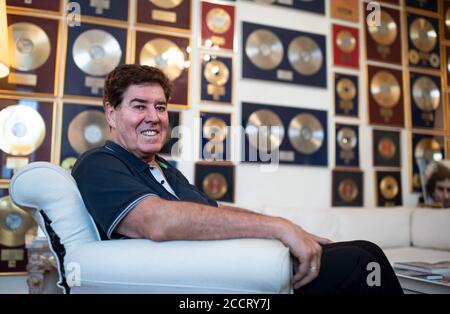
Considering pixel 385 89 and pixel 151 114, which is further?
pixel 385 89

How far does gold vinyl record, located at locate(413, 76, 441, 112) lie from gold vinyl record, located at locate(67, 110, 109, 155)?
1949 mm

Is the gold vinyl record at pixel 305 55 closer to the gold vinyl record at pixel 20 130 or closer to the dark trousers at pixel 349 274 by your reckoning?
the gold vinyl record at pixel 20 130

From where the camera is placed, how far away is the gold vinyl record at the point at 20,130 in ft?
5.39

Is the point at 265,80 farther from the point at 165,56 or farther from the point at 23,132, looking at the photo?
the point at 23,132

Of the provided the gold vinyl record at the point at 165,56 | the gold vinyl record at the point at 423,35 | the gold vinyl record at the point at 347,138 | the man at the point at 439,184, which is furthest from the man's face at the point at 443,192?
the gold vinyl record at the point at 165,56

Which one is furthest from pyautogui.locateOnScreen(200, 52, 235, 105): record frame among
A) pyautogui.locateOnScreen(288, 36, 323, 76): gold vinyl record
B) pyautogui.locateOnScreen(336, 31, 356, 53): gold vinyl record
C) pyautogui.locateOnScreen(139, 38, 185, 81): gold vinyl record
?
pyautogui.locateOnScreen(336, 31, 356, 53): gold vinyl record

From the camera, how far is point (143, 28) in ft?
6.22

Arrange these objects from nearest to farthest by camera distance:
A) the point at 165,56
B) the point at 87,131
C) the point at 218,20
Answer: the point at 87,131 → the point at 165,56 → the point at 218,20

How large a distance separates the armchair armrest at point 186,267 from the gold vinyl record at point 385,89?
1869 mm

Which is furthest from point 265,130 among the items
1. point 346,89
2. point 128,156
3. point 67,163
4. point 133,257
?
point 133,257

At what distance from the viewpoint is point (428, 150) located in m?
2.44

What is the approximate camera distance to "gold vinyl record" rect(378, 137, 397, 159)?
2.34 m

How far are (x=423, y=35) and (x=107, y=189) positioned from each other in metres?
2.44

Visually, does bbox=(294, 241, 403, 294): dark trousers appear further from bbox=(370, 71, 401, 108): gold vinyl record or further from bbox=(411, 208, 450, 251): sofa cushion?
bbox=(370, 71, 401, 108): gold vinyl record
